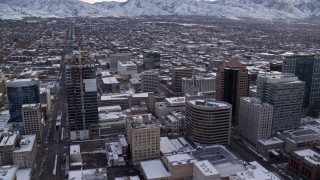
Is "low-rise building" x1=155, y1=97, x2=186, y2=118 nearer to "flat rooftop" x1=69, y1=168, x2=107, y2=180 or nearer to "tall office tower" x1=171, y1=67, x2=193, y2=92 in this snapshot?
"tall office tower" x1=171, y1=67, x2=193, y2=92

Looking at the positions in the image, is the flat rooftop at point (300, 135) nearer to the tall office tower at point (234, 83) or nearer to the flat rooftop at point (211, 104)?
the flat rooftop at point (211, 104)

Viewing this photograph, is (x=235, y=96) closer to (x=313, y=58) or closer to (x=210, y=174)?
(x=313, y=58)

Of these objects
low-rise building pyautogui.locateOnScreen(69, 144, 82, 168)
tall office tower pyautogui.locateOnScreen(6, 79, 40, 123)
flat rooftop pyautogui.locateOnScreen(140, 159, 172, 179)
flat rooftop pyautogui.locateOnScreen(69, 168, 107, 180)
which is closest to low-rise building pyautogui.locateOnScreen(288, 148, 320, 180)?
flat rooftop pyautogui.locateOnScreen(140, 159, 172, 179)

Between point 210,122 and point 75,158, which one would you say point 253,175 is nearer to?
point 210,122

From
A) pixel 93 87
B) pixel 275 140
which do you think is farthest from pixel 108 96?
pixel 275 140

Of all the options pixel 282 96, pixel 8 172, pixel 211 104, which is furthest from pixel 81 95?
pixel 282 96
